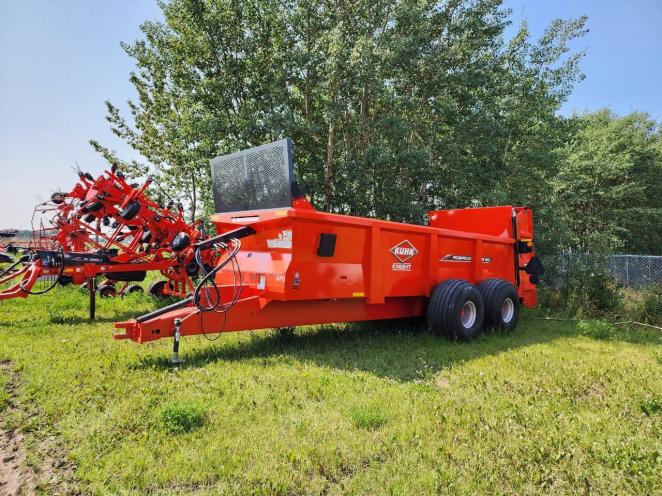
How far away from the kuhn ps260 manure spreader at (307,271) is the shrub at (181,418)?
1602mm

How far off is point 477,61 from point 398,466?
14412 millimetres

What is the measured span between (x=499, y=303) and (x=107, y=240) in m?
7.07

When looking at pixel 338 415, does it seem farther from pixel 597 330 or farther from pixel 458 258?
pixel 597 330

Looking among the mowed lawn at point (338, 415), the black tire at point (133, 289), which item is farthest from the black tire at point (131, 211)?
the black tire at point (133, 289)

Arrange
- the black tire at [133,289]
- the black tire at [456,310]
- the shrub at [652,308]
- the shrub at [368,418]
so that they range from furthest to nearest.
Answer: the black tire at [133,289], the shrub at [652,308], the black tire at [456,310], the shrub at [368,418]

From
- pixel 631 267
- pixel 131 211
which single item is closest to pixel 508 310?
pixel 131 211

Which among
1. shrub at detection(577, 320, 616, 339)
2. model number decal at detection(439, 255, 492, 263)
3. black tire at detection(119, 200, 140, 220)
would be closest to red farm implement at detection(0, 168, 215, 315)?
black tire at detection(119, 200, 140, 220)

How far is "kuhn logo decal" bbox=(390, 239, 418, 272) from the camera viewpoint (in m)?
6.68

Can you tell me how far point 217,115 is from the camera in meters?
12.7

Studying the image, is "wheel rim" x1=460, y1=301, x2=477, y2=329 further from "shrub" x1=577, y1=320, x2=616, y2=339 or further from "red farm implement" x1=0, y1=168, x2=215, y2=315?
"red farm implement" x1=0, y1=168, x2=215, y2=315

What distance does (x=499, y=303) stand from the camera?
766 cm

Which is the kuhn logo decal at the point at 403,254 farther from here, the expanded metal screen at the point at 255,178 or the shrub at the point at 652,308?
the shrub at the point at 652,308

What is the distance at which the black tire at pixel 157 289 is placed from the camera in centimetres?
1053

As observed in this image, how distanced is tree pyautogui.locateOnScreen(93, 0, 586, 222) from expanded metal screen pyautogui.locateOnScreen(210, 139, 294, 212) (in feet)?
18.6
